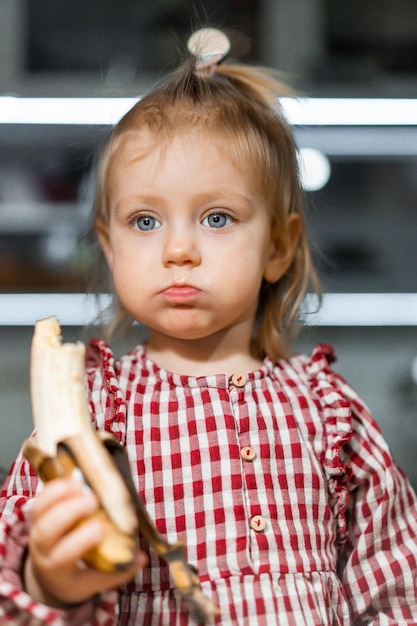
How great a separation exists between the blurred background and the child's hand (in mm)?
786

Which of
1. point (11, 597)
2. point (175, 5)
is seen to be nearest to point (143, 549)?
point (11, 597)

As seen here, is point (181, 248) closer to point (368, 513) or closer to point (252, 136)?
point (252, 136)

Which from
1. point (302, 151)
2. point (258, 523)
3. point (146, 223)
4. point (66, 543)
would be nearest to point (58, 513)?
point (66, 543)

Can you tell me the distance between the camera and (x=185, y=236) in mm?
806

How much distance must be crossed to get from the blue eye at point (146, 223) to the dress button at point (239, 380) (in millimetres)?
174

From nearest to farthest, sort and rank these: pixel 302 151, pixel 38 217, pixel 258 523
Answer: pixel 258 523 → pixel 302 151 → pixel 38 217

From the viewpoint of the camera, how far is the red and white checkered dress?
755 millimetres

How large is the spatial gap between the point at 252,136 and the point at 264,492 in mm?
366

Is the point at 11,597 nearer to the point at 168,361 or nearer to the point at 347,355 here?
the point at 168,361

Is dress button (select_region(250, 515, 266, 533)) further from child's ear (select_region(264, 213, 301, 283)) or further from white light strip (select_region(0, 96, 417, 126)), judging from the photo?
white light strip (select_region(0, 96, 417, 126))

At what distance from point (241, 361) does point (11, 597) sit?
0.38m

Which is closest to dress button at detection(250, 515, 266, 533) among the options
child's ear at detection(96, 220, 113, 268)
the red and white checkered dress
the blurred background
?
the red and white checkered dress

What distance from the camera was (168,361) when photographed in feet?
2.91

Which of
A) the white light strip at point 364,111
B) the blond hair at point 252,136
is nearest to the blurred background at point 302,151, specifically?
the white light strip at point 364,111
